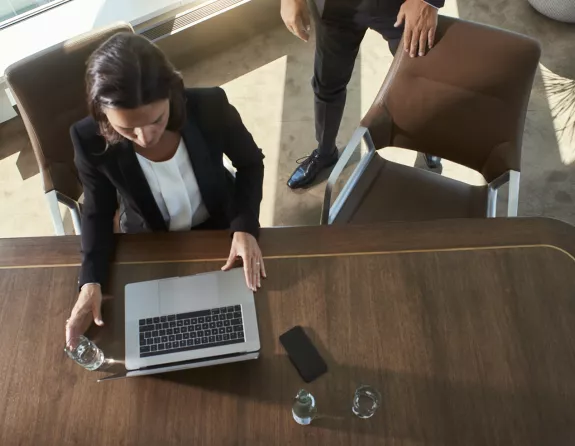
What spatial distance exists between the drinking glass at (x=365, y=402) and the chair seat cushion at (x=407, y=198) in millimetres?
791

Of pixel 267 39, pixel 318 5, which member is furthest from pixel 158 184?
pixel 267 39

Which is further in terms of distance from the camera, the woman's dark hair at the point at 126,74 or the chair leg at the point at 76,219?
the chair leg at the point at 76,219

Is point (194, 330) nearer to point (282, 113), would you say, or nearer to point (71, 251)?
point (71, 251)

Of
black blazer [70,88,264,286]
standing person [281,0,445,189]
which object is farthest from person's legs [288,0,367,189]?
black blazer [70,88,264,286]

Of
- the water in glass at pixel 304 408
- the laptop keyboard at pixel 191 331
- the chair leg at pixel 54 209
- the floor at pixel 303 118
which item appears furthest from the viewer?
the floor at pixel 303 118

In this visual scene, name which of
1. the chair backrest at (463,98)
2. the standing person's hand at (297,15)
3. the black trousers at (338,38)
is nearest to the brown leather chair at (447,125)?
the chair backrest at (463,98)

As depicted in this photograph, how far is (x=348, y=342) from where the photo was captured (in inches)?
53.4

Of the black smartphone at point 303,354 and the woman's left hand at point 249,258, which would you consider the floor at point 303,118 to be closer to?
the woman's left hand at point 249,258

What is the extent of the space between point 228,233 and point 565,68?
2224 millimetres

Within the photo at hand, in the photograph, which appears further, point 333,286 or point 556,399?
point 333,286

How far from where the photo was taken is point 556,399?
1.28 m

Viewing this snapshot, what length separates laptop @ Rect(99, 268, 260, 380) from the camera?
1.33 metres

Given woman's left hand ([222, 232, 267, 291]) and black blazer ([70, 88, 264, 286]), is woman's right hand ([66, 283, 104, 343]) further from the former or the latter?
woman's left hand ([222, 232, 267, 291])

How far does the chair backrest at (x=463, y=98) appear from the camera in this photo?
1.68m
